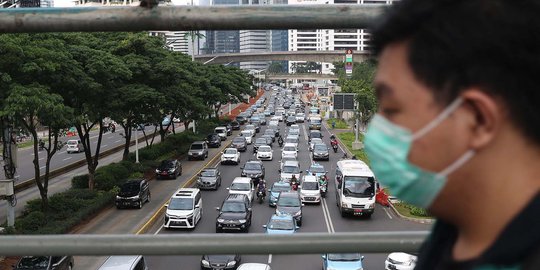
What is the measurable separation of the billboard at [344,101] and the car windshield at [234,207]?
65.0 ft

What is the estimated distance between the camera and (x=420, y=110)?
3.29 feet

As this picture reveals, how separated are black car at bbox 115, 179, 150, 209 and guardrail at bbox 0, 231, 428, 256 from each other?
18.7 metres

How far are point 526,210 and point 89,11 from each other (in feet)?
4.99

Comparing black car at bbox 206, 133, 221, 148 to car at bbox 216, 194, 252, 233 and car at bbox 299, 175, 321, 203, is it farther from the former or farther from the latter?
car at bbox 216, 194, 252, 233

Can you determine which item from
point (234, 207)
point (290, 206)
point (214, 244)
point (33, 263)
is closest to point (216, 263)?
point (33, 263)

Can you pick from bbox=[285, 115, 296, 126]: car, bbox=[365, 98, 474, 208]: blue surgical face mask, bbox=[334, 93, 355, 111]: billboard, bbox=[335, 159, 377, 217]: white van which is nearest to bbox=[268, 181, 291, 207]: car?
Result: bbox=[335, 159, 377, 217]: white van

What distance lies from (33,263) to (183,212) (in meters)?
6.16

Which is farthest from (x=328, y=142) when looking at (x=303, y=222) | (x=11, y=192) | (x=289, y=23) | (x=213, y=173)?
(x=289, y=23)

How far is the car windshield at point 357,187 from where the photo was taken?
19641 millimetres

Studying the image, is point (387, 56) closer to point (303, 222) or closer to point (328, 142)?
point (303, 222)

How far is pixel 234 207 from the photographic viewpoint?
18.1m

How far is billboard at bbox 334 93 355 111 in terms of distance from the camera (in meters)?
36.8

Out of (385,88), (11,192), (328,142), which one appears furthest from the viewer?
(328,142)

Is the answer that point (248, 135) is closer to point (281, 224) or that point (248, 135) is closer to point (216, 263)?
point (281, 224)
